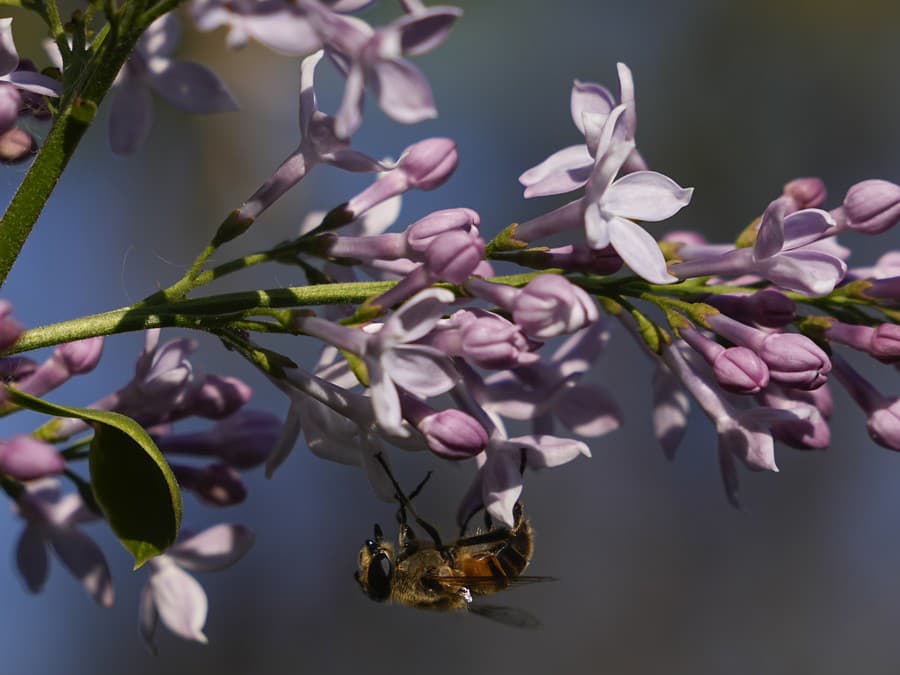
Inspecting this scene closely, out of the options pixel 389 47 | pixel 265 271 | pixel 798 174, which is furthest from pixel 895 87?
pixel 389 47

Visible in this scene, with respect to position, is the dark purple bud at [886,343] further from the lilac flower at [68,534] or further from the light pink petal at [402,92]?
the lilac flower at [68,534]

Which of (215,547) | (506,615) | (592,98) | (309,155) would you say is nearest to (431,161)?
(309,155)

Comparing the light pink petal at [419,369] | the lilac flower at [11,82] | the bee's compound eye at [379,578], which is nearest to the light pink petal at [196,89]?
the lilac flower at [11,82]

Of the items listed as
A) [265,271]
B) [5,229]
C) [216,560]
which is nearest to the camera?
[5,229]

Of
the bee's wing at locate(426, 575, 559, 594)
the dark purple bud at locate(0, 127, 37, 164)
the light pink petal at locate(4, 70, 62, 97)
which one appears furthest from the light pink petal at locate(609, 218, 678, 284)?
the bee's wing at locate(426, 575, 559, 594)

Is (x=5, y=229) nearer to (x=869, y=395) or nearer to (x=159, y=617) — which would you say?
(x=159, y=617)

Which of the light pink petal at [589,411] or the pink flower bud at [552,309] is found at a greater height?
the pink flower bud at [552,309]

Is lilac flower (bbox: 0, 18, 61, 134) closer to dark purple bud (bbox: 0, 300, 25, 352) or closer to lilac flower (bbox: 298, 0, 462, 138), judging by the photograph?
dark purple bud (bbox: 0, 300, 25, 352)
